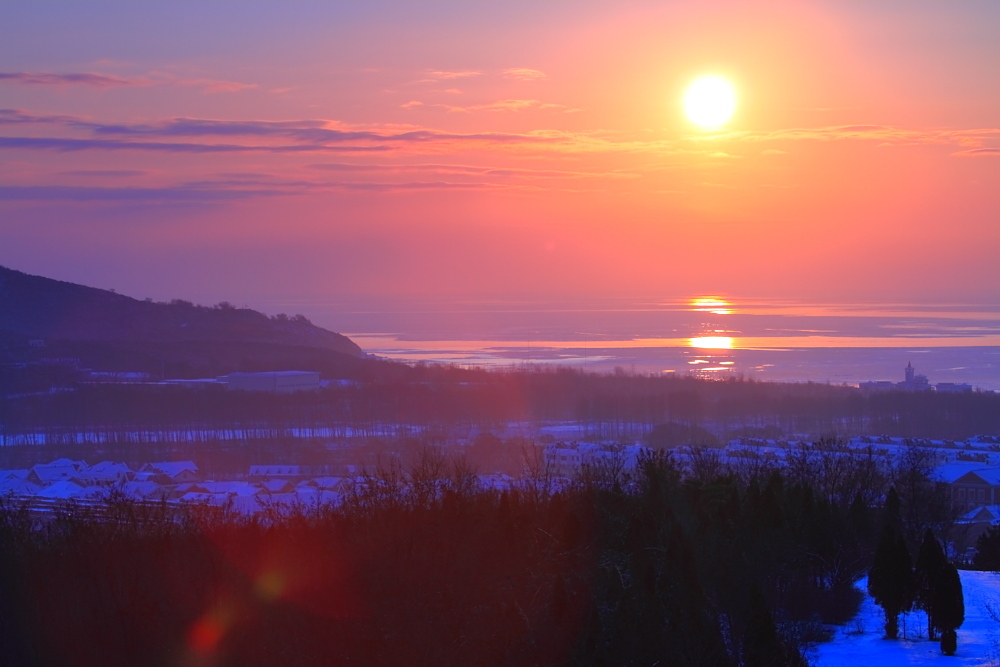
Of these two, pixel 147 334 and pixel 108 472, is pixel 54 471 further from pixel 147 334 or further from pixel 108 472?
pixel 147 334

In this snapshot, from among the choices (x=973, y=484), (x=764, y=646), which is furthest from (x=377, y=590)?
(x=973, y=484)

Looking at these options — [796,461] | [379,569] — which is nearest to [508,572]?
[379,569]

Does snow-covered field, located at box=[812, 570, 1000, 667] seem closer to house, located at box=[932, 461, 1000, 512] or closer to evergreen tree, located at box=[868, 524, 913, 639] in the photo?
evergreen tree, located at box=[868, 524, 913, 639]

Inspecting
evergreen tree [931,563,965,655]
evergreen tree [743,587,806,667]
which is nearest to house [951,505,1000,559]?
evergreen tree [931,563,965,655]

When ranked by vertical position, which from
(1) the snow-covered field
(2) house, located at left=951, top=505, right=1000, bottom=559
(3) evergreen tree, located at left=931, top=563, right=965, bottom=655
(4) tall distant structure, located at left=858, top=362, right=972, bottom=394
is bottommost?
(2) house, located at left=951, top=505, right=1000, bottom=559

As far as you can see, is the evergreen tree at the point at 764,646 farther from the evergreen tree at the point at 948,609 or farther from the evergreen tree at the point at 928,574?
the evergreen tree at the point at 928,574
